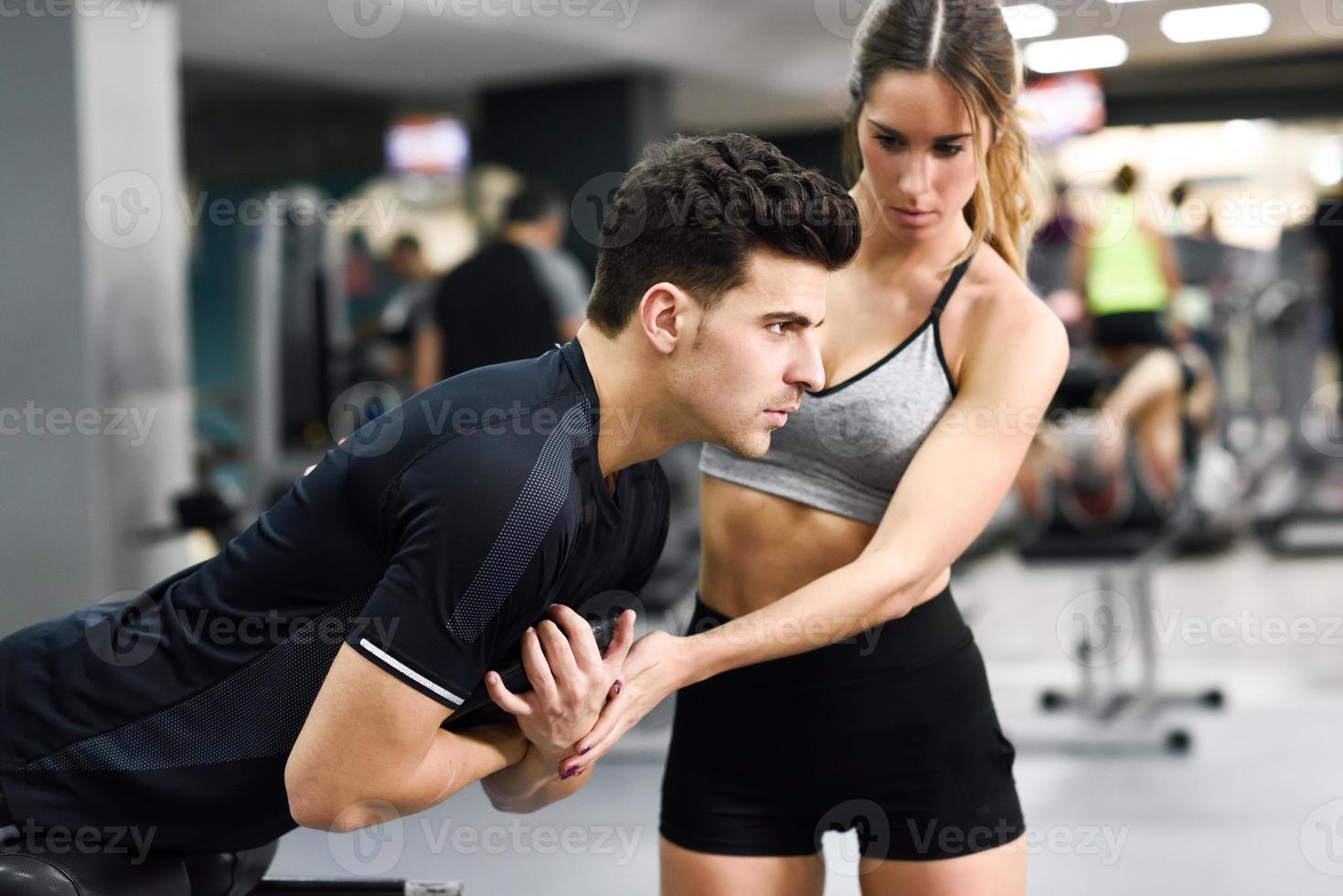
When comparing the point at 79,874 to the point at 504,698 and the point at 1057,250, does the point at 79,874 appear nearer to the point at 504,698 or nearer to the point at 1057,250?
the point at 504,698

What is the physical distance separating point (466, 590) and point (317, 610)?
0.64ft

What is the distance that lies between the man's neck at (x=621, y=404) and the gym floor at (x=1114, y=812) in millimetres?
2038

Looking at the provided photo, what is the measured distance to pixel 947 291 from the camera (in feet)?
4.91

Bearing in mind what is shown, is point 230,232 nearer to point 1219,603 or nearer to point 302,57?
point 302,57

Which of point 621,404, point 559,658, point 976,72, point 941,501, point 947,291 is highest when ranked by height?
point 976,72

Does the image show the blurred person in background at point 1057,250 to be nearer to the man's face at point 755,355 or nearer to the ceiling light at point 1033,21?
the ceiling light at point 1033,21

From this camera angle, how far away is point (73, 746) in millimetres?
1270

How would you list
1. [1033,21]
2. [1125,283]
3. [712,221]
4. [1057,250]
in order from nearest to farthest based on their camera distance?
[712,221] → [1125,283] → [1033,21] → [1057,250]

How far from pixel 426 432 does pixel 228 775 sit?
41 cm

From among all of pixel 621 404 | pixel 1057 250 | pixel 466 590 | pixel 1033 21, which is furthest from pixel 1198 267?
pixel 466 590

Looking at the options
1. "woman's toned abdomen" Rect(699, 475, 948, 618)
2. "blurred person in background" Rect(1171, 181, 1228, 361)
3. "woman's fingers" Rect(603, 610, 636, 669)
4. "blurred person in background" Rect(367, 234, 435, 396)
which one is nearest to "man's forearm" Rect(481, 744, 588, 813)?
"woman's fingers" Rect(603, 610, 636, 669)

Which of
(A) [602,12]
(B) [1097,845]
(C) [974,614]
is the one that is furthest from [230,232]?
(B) [1097,845]

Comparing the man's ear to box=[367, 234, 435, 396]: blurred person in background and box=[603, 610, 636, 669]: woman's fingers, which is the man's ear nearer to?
box=[603, 610, 636, 669]: woman's fingers

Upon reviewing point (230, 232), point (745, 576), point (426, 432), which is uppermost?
point (230, 232)
